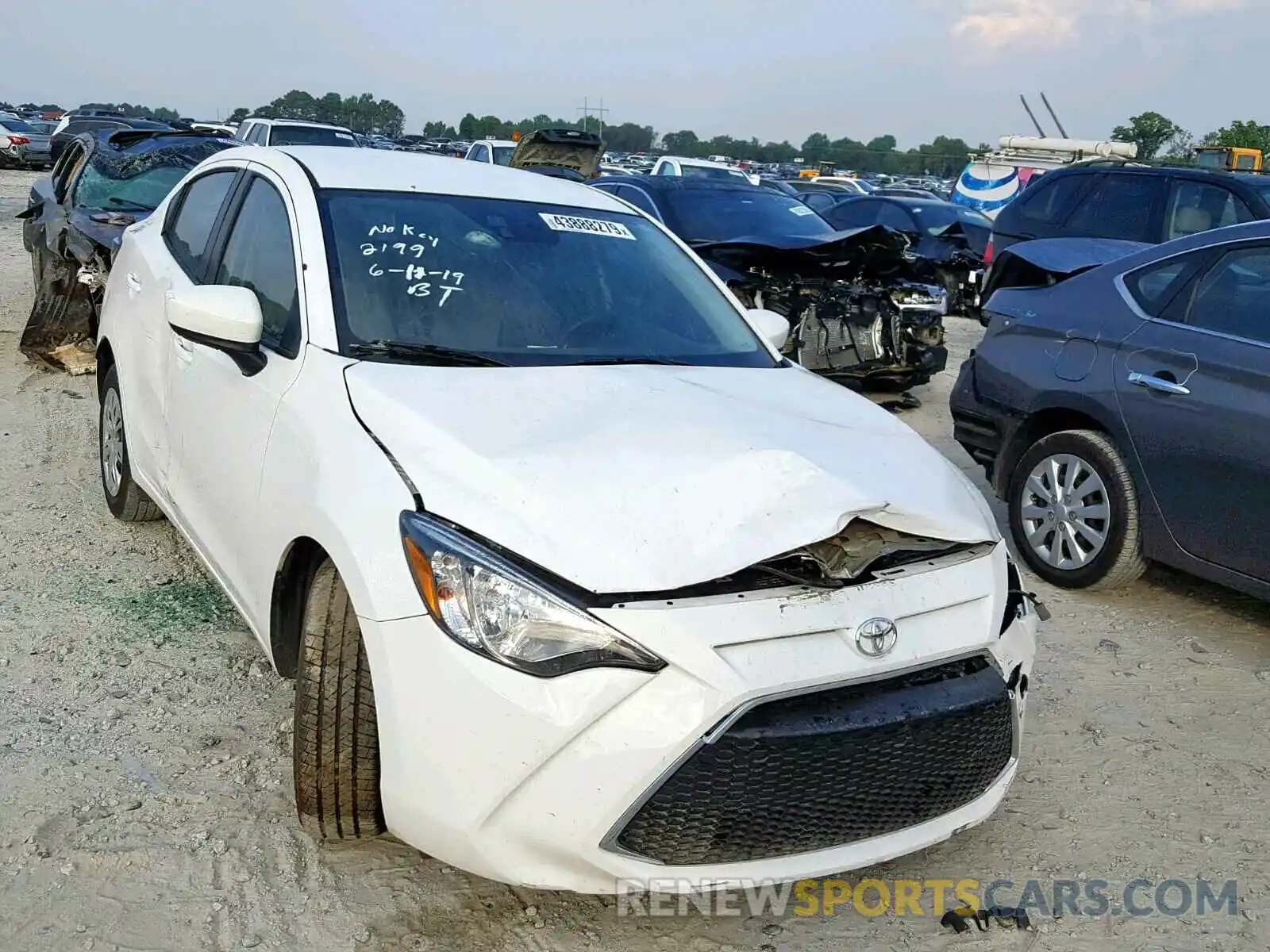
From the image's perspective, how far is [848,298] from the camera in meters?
7.93

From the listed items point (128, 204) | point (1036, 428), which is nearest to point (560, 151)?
point (128, 204)

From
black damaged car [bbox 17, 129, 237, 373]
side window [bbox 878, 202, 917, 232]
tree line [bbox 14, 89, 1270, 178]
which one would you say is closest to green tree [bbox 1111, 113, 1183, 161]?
tree line [bbox 14, 89, 1270, 178]

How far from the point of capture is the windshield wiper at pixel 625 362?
3213mm

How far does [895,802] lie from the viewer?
241 cm

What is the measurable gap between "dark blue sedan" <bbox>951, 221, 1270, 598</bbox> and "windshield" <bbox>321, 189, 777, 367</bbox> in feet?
5.92

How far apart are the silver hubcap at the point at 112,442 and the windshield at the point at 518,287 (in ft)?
6.04

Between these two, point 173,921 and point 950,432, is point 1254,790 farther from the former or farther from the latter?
point 950,432

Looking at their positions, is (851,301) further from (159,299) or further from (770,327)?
(159,299)

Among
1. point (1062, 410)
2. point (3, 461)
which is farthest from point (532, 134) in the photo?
point (1062, 410)

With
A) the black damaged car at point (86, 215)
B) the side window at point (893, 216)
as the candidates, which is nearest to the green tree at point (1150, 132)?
the side window at point (893, 216)

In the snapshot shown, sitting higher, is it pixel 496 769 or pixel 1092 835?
pixel 496 769

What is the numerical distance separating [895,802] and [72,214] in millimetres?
7345

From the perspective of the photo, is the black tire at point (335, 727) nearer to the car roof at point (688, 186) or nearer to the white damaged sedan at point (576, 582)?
the white damaged sedan at point (576, 582)

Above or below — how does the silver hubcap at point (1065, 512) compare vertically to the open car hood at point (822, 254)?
below
